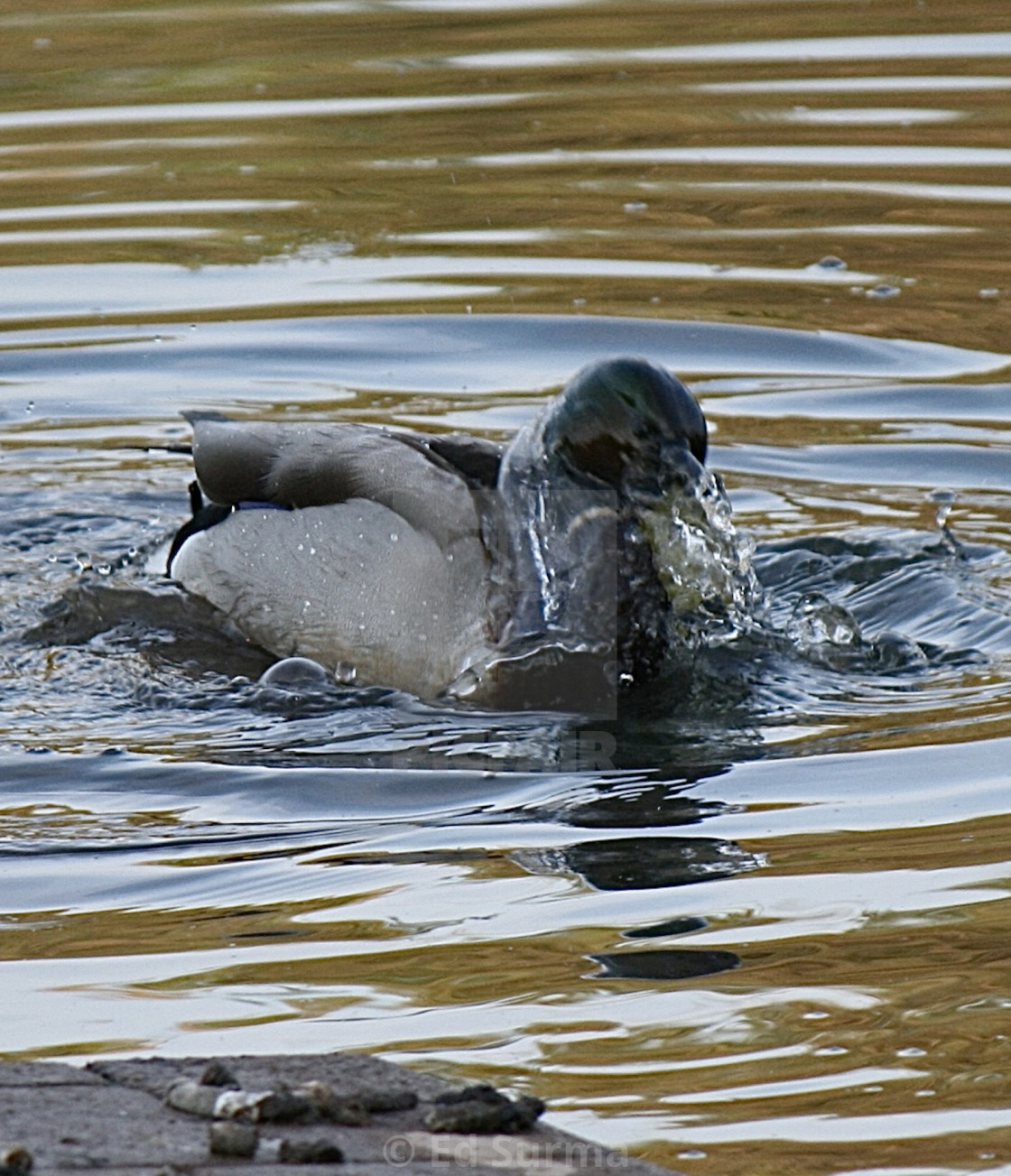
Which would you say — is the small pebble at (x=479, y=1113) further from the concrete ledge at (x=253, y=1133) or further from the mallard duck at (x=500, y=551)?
the mallard duck at (x=500, y=551)

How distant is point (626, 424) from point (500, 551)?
19.2 inches

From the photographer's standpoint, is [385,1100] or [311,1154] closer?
[311,1154]

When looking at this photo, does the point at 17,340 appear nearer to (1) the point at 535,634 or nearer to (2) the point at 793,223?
(2) the point at 793,223

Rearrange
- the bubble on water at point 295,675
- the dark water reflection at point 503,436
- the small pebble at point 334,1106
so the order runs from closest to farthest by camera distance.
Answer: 1. the small pebble at point 334,1106
2. the dark water reflection at point 503,436
3. the bubble on water at point 295,675

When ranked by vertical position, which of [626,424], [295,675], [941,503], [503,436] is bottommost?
[295,675]

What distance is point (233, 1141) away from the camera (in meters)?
2.94

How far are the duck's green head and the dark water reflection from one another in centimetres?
57

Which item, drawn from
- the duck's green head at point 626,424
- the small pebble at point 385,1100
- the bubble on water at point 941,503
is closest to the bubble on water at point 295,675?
the duck's green head at point 626,424

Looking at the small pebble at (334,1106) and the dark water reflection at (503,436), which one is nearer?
the small pebble at (334,1106)

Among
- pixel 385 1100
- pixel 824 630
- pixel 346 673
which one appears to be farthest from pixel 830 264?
pixel 385 1100

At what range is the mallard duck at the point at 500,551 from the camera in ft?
20.2

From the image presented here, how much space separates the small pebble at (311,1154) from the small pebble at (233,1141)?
0.04m

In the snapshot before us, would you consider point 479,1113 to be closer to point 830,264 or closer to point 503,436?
point 503,436

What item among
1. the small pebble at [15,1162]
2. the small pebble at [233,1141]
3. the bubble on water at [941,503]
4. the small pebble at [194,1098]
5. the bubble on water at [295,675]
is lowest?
the bubble on water at [295,675]
